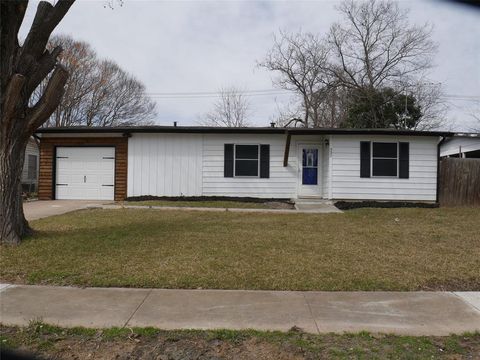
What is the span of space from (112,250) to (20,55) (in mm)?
3954

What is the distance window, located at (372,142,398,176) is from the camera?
53.2 feet

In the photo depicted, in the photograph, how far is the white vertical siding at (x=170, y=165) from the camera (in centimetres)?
1698

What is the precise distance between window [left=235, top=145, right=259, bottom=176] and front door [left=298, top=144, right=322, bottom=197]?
1.73 meters

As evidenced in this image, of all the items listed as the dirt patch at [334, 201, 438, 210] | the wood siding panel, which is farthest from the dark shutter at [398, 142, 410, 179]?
the wood siding panel

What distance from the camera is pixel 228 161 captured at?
55.6 ft

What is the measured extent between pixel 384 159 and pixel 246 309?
1285 centimetres

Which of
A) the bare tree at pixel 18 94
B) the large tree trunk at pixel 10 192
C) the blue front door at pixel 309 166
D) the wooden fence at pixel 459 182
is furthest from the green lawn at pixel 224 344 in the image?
the wooden fence at pixel 459 182

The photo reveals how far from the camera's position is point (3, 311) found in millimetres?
4652

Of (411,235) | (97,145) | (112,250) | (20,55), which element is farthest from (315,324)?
(97,145)

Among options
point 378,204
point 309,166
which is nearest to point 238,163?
point 309,166

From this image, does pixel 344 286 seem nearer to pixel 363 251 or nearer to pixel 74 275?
pixel 363 251

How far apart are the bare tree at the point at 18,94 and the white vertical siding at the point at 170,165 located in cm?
887

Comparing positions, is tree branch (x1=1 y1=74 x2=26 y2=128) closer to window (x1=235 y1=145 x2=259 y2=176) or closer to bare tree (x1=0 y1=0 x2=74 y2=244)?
bare tree (x1=0 y1=0 x2=74 y2=244)

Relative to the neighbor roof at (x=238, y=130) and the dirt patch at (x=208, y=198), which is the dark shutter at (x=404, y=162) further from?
the dirt patch at (x=208, y=198)
